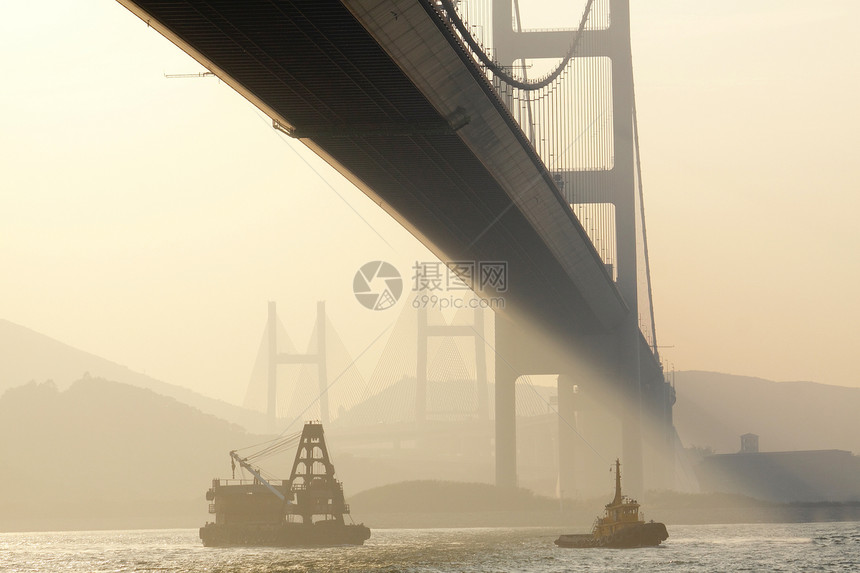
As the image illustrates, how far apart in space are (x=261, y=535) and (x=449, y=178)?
29.9 metres

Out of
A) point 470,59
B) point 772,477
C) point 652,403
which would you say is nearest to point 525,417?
point 652,403

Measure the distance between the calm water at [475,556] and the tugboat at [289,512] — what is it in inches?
69.7

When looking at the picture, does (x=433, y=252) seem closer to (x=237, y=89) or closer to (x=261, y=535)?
(x=261, y=535)

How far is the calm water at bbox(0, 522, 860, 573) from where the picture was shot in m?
53.2

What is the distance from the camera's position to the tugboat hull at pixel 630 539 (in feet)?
221

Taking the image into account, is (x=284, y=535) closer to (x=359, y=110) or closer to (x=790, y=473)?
(x=359, y=110)

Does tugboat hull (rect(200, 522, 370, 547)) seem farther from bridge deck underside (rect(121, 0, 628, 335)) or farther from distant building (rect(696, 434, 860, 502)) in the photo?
distant building (rect(696, 434, 860, 502))

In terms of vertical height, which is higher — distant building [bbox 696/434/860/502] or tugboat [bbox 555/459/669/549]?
distant building [bbox 696/434/860/502]

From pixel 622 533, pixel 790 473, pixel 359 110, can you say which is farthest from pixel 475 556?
pixel 790 473

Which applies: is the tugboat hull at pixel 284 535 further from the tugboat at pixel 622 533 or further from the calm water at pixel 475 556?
the tugboat at pixel 622 533

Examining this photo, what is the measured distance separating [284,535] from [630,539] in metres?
18.4

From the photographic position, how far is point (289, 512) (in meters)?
75.2

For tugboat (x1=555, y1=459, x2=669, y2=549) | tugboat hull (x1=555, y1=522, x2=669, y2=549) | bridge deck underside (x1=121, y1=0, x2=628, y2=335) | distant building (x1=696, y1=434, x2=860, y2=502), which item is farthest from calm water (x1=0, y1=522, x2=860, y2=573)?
distant building (x1=696, y1=434, x2=860, y2=502)

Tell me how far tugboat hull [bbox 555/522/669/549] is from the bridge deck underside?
45.4 ft
